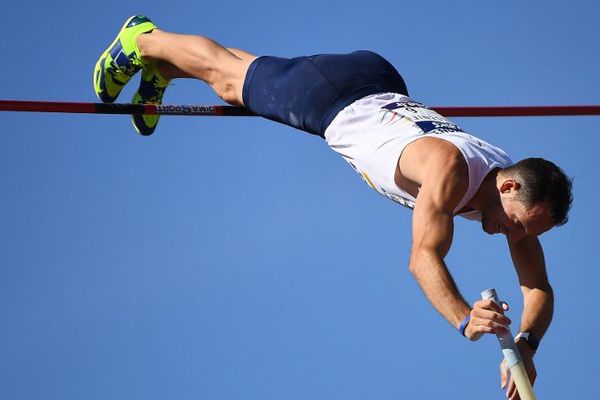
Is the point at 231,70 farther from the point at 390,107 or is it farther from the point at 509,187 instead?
the point at 509,187

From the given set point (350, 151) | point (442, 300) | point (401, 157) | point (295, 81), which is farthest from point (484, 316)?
point (295, 81)

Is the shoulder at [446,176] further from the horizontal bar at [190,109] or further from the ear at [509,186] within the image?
the horizontal bar at [190,109]

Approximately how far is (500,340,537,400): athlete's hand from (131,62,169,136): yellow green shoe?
3282 mm

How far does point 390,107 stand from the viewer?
7379mm

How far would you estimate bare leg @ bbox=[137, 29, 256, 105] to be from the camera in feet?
26.1

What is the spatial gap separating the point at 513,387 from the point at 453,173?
1178 millimetres

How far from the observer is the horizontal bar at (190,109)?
25.4 feet

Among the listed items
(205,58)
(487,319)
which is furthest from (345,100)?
(487,319)

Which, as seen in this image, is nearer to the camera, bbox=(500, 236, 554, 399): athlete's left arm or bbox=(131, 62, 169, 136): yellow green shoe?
bbox=(500, 236, 554, 399): athlete's left arm

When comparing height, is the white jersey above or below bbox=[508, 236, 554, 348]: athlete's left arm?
above

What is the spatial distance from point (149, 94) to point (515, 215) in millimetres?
3105

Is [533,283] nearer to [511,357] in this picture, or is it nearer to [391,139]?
[391,139]

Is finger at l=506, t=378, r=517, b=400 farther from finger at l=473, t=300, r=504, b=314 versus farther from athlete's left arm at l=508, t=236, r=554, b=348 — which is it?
athlete's left arm at l=508, t=236, r=554, b=348

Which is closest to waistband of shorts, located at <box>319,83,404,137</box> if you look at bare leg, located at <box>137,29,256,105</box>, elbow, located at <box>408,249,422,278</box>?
bare leg, located at <box>137,29,256,105</box>
